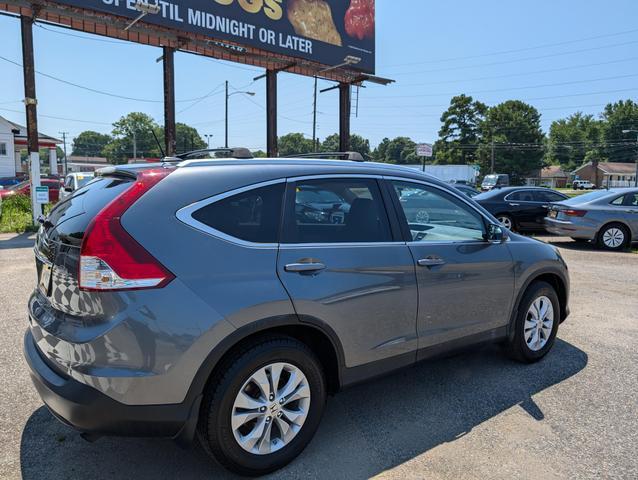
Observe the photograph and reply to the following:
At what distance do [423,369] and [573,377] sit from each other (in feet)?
4.07

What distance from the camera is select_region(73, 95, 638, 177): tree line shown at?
83.2 m

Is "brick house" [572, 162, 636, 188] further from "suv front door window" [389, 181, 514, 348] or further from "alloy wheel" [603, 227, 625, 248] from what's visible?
"suv front door window" [389, 181, 514, 348]

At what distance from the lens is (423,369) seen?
13.7ft

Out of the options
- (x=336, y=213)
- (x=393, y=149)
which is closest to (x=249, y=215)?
(x=336, y=213)

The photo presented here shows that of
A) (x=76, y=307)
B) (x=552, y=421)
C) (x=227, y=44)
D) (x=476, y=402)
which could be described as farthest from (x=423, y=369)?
(x=227, y=44)

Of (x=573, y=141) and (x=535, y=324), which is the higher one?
(x=573, y=141)

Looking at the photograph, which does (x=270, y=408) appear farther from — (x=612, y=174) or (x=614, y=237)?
(x=612, y=174)

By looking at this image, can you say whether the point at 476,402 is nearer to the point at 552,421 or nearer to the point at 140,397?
the point at 552,421

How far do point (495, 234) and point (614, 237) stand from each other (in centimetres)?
903

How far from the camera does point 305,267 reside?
269cm

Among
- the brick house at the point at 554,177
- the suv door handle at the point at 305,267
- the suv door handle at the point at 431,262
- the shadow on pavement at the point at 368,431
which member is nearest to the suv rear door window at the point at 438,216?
the suv door handle at the point at 431,262

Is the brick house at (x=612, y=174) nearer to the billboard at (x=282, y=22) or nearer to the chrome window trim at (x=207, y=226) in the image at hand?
the billboard at (x=282, y=22)

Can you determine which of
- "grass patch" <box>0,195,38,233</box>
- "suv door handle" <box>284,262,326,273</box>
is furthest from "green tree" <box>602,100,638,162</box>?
"suv door handle" <box>284,262,326,273</box>

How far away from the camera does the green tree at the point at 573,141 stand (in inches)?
4284
